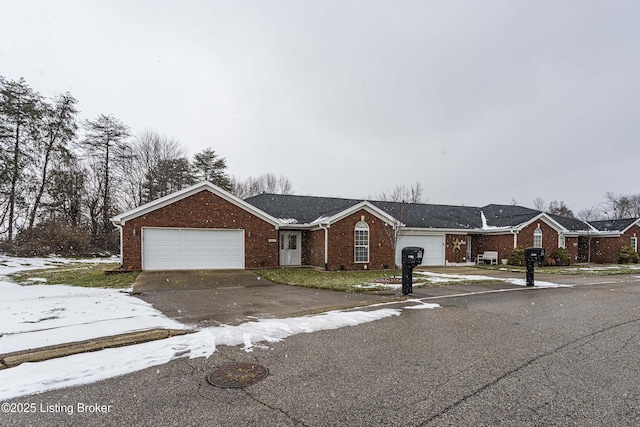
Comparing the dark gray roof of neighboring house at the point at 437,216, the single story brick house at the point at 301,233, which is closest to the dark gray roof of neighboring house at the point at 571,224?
the single story brick house at the point at 301,233

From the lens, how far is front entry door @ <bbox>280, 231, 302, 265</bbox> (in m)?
18.6

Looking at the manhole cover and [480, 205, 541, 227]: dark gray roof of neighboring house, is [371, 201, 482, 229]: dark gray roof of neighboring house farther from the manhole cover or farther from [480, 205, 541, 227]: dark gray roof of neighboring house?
the manhole cover

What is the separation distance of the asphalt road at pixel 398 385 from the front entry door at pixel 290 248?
13.0 meters

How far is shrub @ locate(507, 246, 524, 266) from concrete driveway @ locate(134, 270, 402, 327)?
47.2 ft

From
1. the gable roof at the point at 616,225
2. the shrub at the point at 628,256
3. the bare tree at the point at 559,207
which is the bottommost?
the shrub at the point at 628,256

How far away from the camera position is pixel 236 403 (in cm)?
317

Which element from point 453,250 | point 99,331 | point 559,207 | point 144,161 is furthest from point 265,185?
point 559,207

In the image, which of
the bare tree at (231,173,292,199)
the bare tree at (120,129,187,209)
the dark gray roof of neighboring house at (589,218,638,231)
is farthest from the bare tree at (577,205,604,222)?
the bare tree at (120,129,187,209)

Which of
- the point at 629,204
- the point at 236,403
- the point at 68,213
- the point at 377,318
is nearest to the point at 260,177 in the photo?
the point at 68,213

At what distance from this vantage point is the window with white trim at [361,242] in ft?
57.4

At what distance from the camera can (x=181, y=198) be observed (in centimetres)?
1565

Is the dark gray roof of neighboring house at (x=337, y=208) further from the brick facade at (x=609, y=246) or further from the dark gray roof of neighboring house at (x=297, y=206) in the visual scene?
the brick facade at (x=609, y=246)

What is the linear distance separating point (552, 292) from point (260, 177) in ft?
130

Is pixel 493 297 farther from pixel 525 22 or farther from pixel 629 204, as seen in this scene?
pixel 629 204
